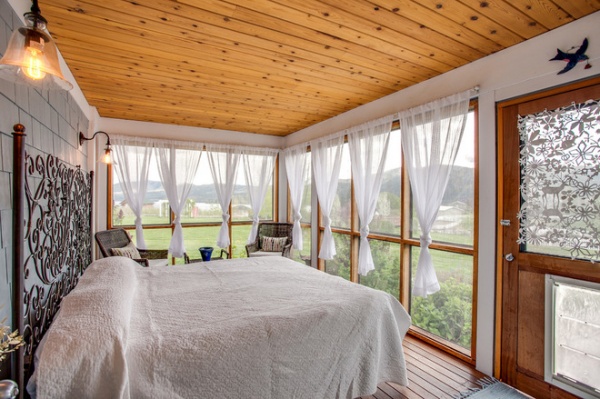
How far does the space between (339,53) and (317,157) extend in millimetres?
2114

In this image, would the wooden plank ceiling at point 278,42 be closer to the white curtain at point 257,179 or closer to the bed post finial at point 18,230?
the bed post finial at point 18,230

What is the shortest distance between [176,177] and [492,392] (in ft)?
14.3

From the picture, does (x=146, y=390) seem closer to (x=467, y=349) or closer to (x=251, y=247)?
(x=467, y=349)

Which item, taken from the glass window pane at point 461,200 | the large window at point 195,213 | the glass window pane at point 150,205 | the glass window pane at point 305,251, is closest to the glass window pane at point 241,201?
the large window at point 195,213

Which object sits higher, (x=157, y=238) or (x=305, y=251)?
(x=157, y=238)

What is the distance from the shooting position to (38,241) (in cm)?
167

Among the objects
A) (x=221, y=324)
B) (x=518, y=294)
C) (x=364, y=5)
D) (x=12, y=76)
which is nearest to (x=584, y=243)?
(x=518, y=294)

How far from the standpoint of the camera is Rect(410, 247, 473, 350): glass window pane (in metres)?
2.70

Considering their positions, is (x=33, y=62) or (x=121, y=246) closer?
(x=33, y=62)

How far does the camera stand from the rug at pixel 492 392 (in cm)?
214

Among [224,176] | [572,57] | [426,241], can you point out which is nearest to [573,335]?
[426,241]

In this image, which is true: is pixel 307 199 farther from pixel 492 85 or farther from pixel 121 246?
pixel 492 85

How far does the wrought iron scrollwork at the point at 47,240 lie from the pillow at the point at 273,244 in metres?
2.58

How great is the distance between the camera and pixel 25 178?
150cm
